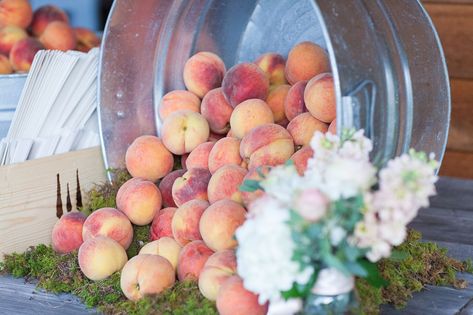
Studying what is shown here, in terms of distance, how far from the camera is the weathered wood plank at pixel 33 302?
3.94ft

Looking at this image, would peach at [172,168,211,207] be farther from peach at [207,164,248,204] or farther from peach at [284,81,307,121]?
peach at [284,81,307,121]

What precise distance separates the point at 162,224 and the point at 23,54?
67 cm

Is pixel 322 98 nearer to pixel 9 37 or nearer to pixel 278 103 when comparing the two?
pixel 278 103

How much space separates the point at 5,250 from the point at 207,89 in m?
0.53

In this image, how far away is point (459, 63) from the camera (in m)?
2.45

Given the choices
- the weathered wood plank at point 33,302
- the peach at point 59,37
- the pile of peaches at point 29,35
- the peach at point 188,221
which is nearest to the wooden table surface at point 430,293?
the weathered wood plank at point 33,302

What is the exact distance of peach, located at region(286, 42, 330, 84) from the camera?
1.43 metres

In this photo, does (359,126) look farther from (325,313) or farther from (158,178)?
(158,178)

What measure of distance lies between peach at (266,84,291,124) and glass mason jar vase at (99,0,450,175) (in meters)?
0.14

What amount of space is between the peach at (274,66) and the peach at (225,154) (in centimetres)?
22

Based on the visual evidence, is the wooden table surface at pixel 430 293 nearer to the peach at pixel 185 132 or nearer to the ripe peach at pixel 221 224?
the ripe peach at pixel 221 224

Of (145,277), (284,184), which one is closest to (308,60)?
(145,277)

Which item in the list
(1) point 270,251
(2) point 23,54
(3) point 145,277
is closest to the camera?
(1) point 270,251

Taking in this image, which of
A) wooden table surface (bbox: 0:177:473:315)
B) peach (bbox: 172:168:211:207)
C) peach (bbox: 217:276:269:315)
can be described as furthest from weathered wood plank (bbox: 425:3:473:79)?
peach (bbox: 217:276:269:315)
